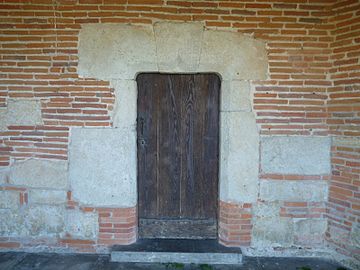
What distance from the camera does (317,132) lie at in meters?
3.07

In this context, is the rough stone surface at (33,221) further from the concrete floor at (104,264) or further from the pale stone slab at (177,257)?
the pale stone slab at (177,257)

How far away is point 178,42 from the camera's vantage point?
3.00 metres

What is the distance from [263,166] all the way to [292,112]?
2.23 feet

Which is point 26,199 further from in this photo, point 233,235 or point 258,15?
point 258,15

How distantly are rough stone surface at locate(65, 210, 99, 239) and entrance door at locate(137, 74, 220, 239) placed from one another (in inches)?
21.4

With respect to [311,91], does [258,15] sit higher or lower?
higher

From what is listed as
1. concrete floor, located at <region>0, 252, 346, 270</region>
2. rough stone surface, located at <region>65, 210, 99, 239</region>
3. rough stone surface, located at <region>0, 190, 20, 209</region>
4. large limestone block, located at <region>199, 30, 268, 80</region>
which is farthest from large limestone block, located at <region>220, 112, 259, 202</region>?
rough stone surface, located at <region>0, 190, 20, 209</region>

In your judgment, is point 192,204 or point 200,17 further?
point 192,204

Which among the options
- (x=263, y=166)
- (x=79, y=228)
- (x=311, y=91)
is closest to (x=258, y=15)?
(x=311, y=91)

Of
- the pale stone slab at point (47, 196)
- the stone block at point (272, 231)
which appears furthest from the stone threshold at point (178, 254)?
the pale stone slab at point (47, 196)

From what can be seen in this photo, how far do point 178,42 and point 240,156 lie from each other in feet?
4.70

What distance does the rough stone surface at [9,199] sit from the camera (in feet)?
10.3

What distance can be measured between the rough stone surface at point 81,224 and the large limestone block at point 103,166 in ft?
0.50

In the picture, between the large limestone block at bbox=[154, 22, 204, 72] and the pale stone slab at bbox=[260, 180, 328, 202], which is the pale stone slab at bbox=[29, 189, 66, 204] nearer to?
the large limestone block at bbox=[154, 22, 204, 72]
